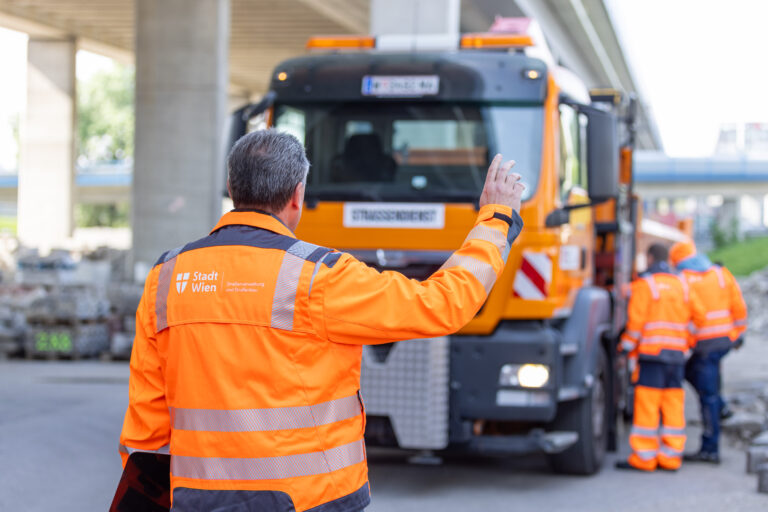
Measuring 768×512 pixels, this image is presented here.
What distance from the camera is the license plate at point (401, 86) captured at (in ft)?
24.2

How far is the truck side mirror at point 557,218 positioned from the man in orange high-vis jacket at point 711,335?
257 centimetres

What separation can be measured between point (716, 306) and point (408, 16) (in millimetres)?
8622

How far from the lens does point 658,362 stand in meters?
8.96

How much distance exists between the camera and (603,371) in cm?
881

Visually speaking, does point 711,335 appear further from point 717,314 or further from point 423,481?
point 423,481

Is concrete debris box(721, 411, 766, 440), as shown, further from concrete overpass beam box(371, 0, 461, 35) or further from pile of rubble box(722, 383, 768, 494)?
concrete overpass beam box(371, 0, 461, 35)

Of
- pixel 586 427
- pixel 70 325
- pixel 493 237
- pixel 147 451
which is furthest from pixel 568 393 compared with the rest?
pixel 70 325

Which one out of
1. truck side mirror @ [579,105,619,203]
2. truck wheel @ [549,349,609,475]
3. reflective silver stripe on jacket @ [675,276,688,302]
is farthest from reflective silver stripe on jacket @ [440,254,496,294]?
reflective silver stripe on jacket @ [675,276,688,302]

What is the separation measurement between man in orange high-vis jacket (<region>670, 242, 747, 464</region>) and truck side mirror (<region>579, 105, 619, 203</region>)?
2.46 meters

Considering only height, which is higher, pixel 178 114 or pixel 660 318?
pixel 178 114

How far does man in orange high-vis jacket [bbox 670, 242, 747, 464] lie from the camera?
910 cm

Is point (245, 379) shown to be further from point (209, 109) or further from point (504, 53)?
point (209, 109)

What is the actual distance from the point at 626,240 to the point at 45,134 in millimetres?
34475

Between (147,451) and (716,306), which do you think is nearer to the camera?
(147,451)
